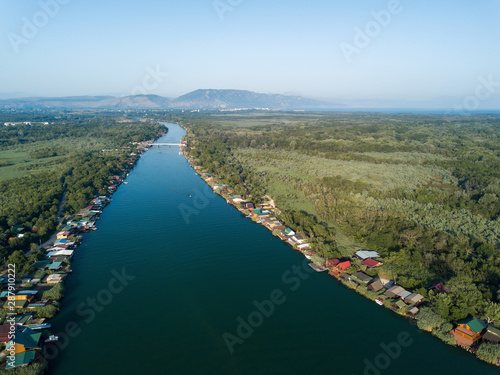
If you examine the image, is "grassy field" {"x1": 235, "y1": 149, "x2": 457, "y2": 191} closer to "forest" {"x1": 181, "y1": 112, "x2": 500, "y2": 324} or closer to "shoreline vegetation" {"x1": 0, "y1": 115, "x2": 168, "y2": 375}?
"forest" {"x1": 181, "y1": 112, "x2": 500, "y2": 324}

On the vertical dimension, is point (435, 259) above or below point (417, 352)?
above

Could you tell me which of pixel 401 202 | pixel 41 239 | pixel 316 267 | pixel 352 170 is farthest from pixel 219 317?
pixel 352 170

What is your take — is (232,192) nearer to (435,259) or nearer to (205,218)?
(205,218)

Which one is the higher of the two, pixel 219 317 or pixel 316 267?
pixel 316 267

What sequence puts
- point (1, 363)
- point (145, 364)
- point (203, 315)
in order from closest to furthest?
point (1, 363) → point (145, 364) → point (203, 315)

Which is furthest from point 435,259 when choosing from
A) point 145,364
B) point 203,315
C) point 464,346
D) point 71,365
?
point 71,365

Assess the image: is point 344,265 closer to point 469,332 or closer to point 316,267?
point 316,267
